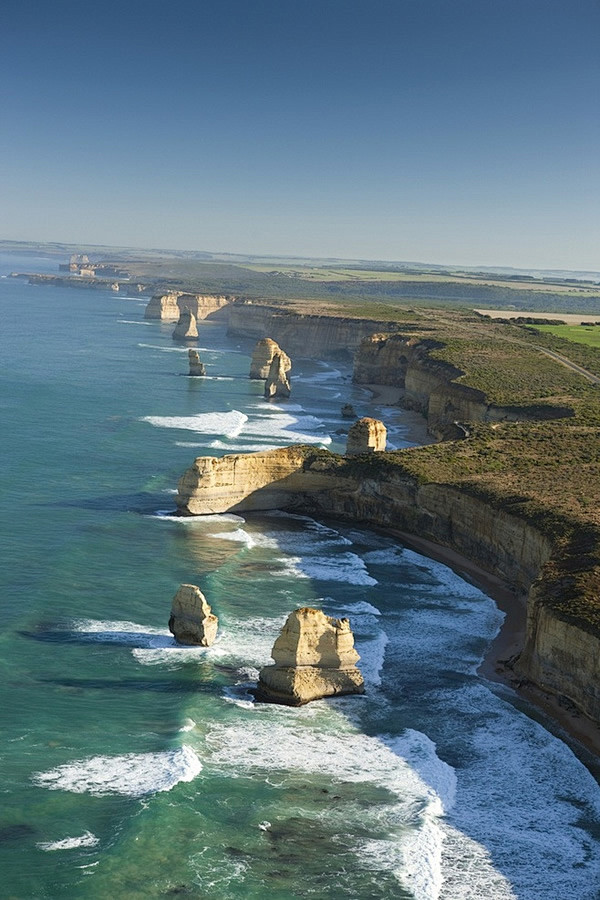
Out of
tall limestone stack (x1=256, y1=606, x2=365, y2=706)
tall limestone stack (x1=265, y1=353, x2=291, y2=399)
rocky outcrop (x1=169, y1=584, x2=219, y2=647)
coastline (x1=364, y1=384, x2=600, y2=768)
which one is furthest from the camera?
tall limestone stack (x1=265, y1=353, x2=291, y2=399)

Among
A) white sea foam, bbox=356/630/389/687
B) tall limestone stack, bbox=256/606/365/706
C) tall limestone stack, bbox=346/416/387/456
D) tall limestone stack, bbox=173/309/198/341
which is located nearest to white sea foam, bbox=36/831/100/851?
tall limestone stack, bbox=256/606/365/706

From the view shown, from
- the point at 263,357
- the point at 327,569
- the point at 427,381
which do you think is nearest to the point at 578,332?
the point at 263,357

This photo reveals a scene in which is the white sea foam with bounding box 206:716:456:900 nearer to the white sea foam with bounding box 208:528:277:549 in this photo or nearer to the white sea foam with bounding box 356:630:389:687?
the white sea foam with bounding box 356:630:389:687

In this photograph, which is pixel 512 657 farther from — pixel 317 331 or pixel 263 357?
pixel 317 331

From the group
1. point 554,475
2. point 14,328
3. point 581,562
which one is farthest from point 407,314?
point 581,562

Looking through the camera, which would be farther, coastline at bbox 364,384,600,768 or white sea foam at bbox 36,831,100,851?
coastline at bbox 364,384,600,768
